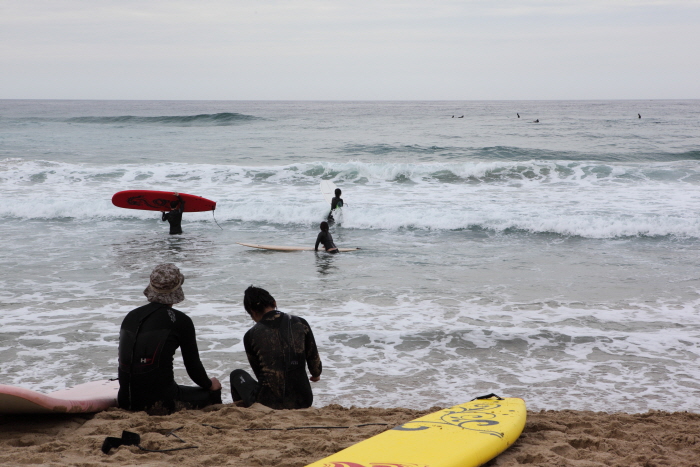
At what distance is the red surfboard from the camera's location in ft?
46.6

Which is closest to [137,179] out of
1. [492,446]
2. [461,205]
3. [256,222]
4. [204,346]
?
[256,222]

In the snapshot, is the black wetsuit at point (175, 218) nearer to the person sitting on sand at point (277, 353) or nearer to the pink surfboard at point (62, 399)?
the pink surfboard at point (62, 399)

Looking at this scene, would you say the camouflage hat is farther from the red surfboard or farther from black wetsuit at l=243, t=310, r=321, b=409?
the red surfboard

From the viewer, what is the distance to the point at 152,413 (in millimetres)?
3934

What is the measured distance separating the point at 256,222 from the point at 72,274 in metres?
6.87

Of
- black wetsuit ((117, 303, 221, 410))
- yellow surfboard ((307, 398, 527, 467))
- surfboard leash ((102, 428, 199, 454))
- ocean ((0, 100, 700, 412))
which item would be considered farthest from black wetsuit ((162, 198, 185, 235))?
yellow surfboard ((307, 398, 527, 467))

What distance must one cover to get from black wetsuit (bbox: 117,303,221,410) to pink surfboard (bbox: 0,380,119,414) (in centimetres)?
16

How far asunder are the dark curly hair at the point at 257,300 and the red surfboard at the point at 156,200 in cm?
1068

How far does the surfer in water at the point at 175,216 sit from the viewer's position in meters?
13.5

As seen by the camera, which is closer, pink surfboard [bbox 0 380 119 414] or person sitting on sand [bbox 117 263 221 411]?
pink surfboard [bbox 0 380 119 414]

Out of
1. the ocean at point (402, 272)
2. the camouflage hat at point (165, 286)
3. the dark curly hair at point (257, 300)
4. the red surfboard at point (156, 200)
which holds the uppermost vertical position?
the camouflage hat at point (165, 286)

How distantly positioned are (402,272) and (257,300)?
21.0 ft

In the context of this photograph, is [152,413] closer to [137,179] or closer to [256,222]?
[256,222]

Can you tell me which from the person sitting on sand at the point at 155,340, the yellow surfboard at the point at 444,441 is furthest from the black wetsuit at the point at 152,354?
the yellow surfboard at the point at 444,441
